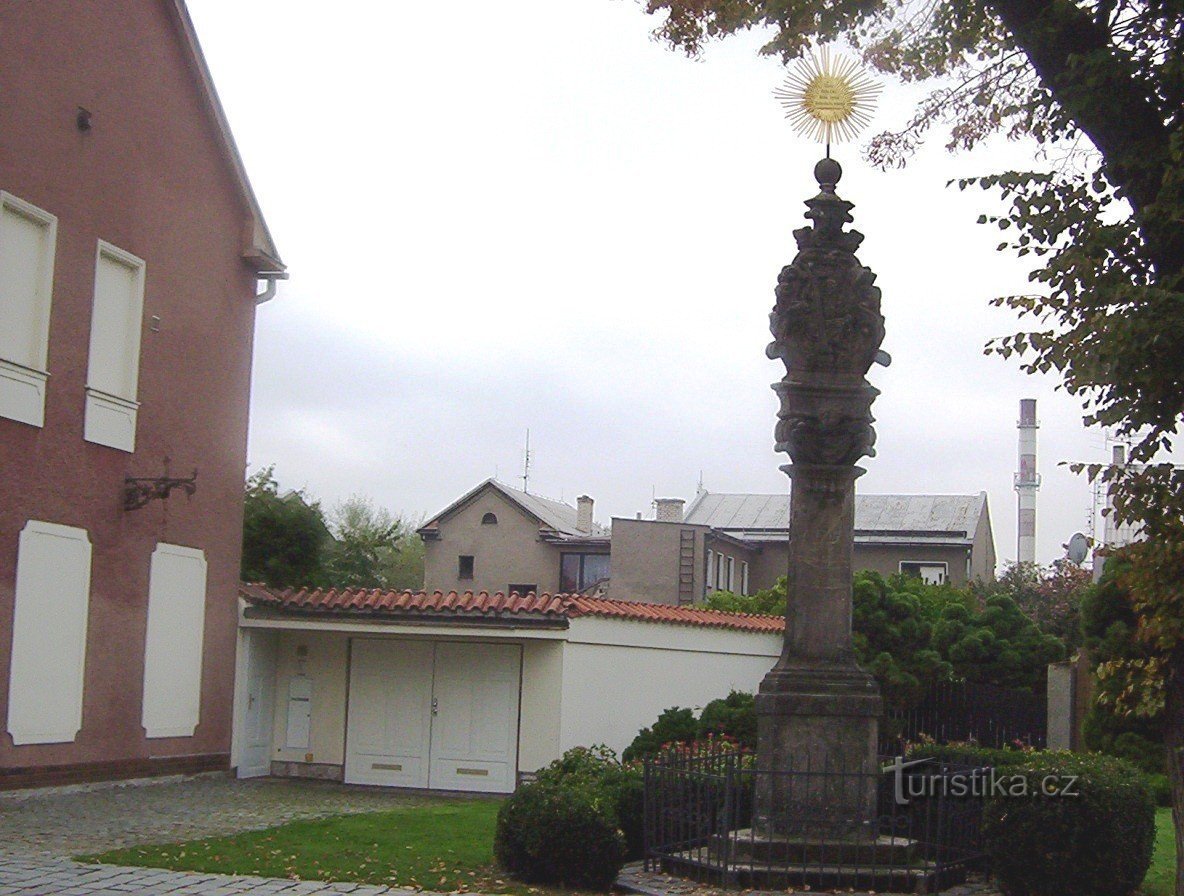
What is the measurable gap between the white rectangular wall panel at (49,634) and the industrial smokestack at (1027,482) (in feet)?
176

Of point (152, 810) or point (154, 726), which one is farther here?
point (154, 726)

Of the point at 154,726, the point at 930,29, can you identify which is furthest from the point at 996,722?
the point at 930,29

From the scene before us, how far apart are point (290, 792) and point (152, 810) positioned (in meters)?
4.23

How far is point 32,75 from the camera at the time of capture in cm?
1795

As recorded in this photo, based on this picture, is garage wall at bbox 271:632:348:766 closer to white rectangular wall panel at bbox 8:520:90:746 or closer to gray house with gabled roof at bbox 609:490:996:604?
white rectangular wall panel at bbox 8:520:90:746

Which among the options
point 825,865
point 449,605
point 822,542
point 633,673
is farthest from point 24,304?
point 825,865

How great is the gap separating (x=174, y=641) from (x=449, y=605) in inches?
161

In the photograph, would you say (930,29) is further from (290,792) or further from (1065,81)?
(290,792)

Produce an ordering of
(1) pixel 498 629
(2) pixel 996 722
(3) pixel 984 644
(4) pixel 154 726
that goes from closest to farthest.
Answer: (4) pixel 154 726
(1) pixel 498 629
(2) pixel 996 722
(3) pixel 984 644

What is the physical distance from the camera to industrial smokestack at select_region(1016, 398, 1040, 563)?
6562cm

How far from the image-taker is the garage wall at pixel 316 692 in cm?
2347

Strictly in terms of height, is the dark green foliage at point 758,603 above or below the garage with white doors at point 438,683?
above

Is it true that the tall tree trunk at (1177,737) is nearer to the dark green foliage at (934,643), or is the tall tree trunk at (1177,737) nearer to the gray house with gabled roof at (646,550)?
the dark green foliage at (934,643)

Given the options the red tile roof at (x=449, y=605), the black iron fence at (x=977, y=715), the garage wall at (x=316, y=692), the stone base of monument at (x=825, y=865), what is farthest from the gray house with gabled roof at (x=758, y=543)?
the stone base of monument at (x=825, y=865)
